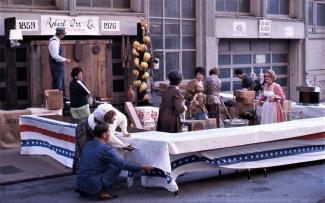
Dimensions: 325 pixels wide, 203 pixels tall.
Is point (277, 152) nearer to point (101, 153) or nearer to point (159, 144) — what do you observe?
point (159, 144)

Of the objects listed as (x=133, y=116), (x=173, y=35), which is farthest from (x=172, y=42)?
(x=133, y=116)

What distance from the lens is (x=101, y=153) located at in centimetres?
905

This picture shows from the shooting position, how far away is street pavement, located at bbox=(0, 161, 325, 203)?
9.30 m

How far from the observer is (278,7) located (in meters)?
23.6

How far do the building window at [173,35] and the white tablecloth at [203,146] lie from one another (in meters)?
7.13

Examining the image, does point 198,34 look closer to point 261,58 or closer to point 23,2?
point 261,58

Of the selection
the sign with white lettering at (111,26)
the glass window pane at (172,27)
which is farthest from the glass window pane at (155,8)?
the sign with white lettering at (111,26)

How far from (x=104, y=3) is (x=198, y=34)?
150 inches

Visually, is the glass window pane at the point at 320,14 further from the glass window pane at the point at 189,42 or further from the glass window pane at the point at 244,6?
the glass window pane at the point at 189,42

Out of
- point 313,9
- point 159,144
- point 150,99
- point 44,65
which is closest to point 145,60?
point 150,99

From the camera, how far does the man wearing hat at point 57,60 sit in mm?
14484

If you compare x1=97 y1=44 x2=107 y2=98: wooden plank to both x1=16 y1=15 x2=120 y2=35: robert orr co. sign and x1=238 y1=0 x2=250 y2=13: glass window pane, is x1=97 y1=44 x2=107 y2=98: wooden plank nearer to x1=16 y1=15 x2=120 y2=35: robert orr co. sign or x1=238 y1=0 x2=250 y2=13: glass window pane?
x1=16 y1=15 x2=120 y2=35: robert orr co. sign

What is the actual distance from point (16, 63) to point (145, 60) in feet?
11.6

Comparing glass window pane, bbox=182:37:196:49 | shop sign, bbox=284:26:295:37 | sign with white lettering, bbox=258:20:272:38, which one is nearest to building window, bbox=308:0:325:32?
shop sign, bbox=284:26:295:37
